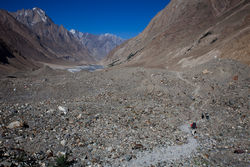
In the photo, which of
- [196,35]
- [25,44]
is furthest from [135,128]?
[25,44]

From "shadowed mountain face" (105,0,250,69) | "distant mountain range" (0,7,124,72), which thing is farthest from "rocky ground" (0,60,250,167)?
"distant mountain range" (0,7,124,72)

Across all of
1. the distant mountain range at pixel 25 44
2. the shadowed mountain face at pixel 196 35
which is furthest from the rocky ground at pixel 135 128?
the distant mountain range at pixel 25 44

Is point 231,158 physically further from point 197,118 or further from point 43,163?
point 43,163

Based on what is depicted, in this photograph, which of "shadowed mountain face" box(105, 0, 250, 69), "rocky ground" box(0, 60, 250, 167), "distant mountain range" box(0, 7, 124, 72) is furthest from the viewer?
"distant mountain range" box(0, 7, 124, 72)

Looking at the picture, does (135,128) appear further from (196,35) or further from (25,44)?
(25,44)

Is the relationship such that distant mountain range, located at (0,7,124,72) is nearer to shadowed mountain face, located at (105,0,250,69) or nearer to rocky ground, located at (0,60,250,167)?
shadowed mountain face, located at (105,0,250,69)

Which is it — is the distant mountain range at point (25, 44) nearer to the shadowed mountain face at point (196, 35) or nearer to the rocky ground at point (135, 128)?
the shadowed mountain face at point (196, 35)
